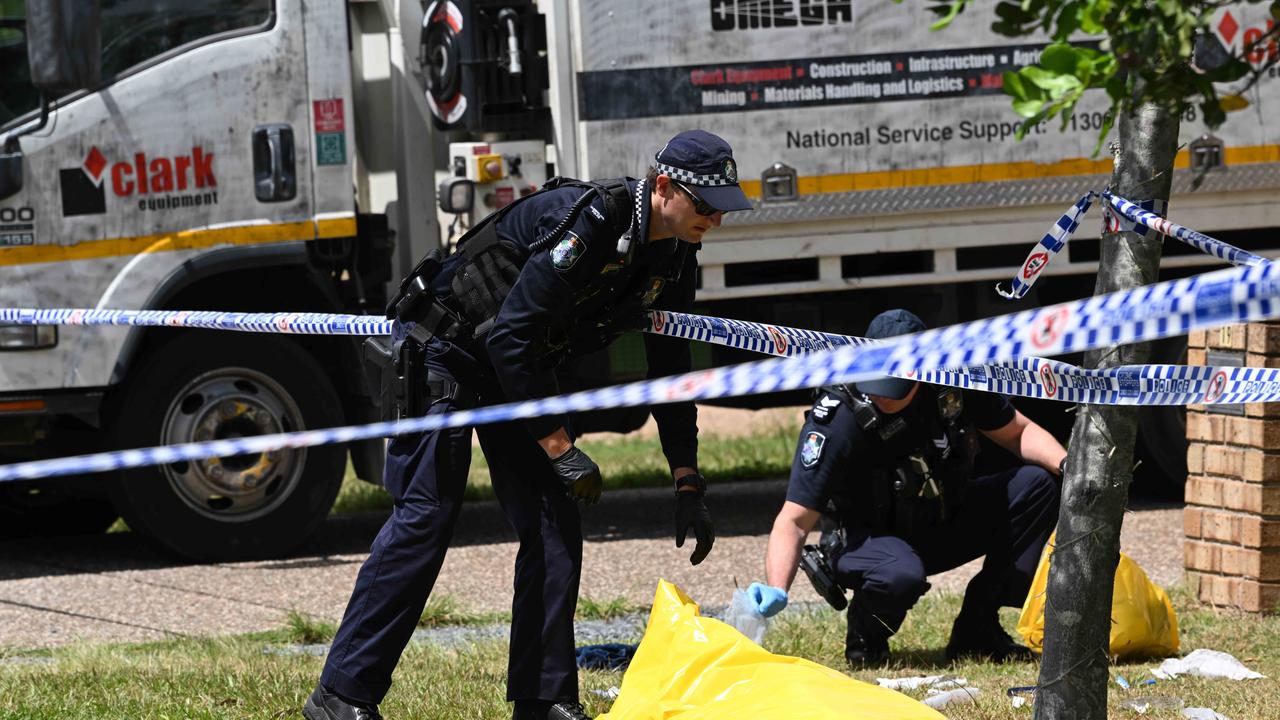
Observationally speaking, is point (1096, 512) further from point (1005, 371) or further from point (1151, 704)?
point (1151, 704)

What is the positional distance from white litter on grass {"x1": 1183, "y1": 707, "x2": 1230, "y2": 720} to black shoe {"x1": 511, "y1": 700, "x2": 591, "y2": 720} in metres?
1.52

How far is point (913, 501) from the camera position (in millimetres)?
5055

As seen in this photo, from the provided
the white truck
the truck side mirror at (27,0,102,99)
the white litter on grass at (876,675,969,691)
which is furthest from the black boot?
the truck side mirror at (27,0,102,99)

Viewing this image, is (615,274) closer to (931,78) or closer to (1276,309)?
(1276,309)

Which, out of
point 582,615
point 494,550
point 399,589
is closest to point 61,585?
point 494,550

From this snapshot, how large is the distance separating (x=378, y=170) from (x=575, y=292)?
372cm

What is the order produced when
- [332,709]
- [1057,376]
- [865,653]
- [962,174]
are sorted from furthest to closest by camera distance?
[962,174]
[865,653]
[332,709]
[1057,376]

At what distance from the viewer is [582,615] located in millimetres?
5859

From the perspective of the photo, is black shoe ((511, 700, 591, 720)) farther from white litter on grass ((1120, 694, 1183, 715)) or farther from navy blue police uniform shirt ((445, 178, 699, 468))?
white litter on grass ((1120, 694, 1183, 715))

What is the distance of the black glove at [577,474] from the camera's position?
3.79 m

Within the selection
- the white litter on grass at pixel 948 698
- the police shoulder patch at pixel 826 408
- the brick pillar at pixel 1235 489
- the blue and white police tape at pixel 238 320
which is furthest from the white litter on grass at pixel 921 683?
the blue and white police tape at pixel 238 320

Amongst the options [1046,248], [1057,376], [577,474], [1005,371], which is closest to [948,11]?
[1057,376]

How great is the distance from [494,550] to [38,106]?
8.66 ft

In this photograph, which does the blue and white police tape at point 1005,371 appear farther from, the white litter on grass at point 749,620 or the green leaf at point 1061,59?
the green leaf at point 1061,59
